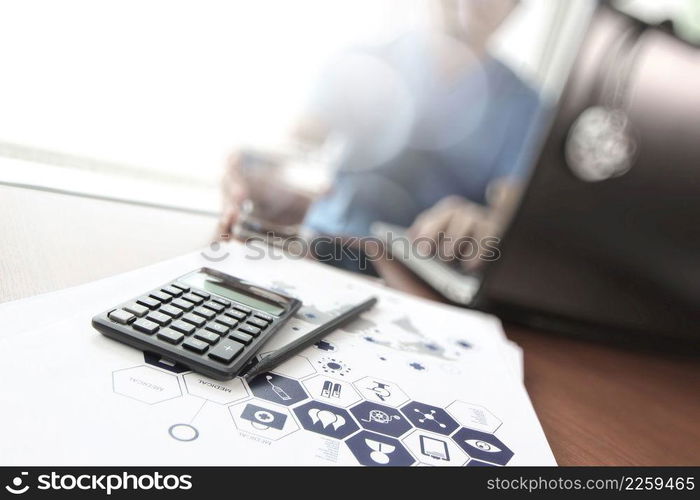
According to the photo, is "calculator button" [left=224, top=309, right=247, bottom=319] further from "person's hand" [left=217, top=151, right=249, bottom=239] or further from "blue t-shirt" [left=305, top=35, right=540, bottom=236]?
"blue t-shirt" [left=305, top=35, right=540, bottom=236]

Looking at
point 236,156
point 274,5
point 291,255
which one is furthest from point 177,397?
point 274,5

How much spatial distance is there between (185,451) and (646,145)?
541mm

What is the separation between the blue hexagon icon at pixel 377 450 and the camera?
294mm

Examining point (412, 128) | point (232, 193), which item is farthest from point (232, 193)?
point (412, 128)

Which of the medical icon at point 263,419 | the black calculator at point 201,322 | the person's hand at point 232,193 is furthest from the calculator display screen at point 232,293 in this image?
the person's hand at point 232,193

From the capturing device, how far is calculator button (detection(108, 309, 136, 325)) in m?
0.34

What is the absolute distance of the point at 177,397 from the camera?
0.30 meters

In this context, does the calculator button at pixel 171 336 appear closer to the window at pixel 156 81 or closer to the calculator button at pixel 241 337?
the calculator button at pixel 241 337

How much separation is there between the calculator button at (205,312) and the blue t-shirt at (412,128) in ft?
2.72

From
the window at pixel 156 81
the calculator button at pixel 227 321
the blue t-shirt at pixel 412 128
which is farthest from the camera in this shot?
the blue t-shirt at pixel 412 128

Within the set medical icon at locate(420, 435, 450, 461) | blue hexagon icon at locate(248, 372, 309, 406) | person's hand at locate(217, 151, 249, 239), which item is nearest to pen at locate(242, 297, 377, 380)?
blue hexagon icon at locate(248, 372, 309, 406)

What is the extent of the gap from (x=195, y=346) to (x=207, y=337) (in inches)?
0.5

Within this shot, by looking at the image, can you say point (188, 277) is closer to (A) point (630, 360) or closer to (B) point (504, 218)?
(B) point (504, 218)

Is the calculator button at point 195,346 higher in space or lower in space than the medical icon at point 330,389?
higher
